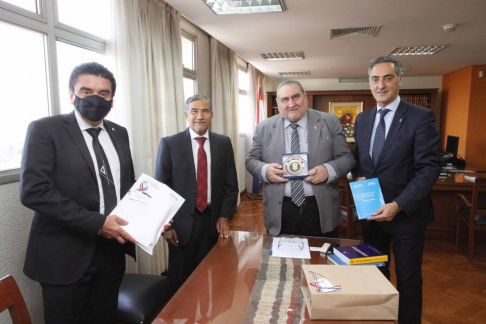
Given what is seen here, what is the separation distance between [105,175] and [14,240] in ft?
2.41

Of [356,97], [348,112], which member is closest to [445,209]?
[348,112]

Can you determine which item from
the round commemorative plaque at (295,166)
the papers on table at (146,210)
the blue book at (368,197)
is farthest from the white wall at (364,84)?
the papers on table at (146,210)

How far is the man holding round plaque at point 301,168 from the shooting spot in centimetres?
184

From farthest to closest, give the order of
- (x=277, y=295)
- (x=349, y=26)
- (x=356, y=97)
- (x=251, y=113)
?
(x=356, y=97), (x=251, y=113), (x=349, y=26), (x=277, y=295)

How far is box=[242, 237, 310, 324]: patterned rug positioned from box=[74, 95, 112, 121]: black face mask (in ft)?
3.46

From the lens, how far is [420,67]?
7.10 m

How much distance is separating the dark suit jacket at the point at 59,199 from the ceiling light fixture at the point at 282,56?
4.70 meters

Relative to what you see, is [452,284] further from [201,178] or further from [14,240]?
[14,240]

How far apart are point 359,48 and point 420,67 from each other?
2920 millimetres

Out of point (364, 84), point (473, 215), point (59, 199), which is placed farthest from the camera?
point (364, 84)

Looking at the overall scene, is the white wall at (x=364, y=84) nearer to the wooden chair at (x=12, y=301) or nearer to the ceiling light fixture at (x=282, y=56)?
the ceiling light fixture at (x=282, y=56)

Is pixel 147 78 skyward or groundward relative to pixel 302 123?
skyward

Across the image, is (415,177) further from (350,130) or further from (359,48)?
(350,130)

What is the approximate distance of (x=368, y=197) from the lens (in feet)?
5.56
